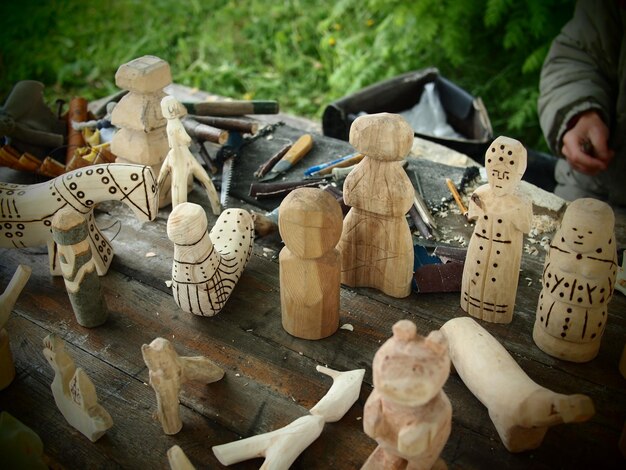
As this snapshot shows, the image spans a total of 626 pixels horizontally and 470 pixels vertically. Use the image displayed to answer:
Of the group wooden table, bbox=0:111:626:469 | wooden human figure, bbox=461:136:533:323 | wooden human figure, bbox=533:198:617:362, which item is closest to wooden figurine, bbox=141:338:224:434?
wooden table, bbox=0:111:626:469

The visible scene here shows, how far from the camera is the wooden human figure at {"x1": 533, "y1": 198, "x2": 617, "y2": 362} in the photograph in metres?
1.34

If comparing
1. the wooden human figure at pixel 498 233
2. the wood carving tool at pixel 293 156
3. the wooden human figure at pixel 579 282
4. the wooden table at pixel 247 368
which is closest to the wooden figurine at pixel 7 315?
the wooden table at pixel 247 368

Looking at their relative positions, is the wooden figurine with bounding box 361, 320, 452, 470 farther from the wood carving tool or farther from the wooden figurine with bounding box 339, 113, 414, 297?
the wood carving tool

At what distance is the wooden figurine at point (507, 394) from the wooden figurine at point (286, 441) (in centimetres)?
30

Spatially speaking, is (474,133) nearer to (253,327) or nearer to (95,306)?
(253,327)

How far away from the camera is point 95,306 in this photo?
1606mm

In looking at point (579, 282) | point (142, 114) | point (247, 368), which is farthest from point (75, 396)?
point (579, 282)

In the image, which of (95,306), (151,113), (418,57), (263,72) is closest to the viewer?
(95,306)

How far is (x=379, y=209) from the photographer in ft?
5.25

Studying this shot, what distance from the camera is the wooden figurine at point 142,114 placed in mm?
1965

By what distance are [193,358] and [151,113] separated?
967 millimetres

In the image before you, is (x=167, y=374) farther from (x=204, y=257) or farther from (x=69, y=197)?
(x=69, y=197)

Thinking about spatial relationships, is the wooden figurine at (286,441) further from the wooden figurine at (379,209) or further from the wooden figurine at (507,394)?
the wooden figurine at (379,209)

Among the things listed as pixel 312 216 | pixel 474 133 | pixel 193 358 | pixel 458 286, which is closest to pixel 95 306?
pixel 193 358
